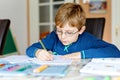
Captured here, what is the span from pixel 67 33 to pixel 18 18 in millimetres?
2258

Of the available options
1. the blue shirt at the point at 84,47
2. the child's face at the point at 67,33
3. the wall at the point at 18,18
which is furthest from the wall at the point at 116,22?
the child's face at the point at 67,33

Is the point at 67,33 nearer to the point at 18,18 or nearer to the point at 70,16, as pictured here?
the point at 70,16

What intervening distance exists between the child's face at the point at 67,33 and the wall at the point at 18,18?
200cm

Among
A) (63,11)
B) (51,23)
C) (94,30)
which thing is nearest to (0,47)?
(63,11)

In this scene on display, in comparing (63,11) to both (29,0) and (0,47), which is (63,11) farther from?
(29,0)

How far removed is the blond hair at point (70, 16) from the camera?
1199mm

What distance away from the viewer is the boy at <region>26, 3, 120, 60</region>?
3.72 ft

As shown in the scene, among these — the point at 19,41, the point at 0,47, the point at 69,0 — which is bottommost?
the point at 19,41

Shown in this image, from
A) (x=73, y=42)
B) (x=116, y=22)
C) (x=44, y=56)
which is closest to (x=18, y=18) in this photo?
(x=116, y=22)

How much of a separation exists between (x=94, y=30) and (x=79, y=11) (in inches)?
14.0

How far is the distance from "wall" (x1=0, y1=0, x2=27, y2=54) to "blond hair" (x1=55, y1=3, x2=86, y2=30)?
6.36ft

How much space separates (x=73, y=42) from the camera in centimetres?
129

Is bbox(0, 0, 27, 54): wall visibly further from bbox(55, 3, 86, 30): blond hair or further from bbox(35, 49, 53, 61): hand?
bbox(35, 49, 53, 61): hand

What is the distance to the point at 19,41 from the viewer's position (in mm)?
3363
